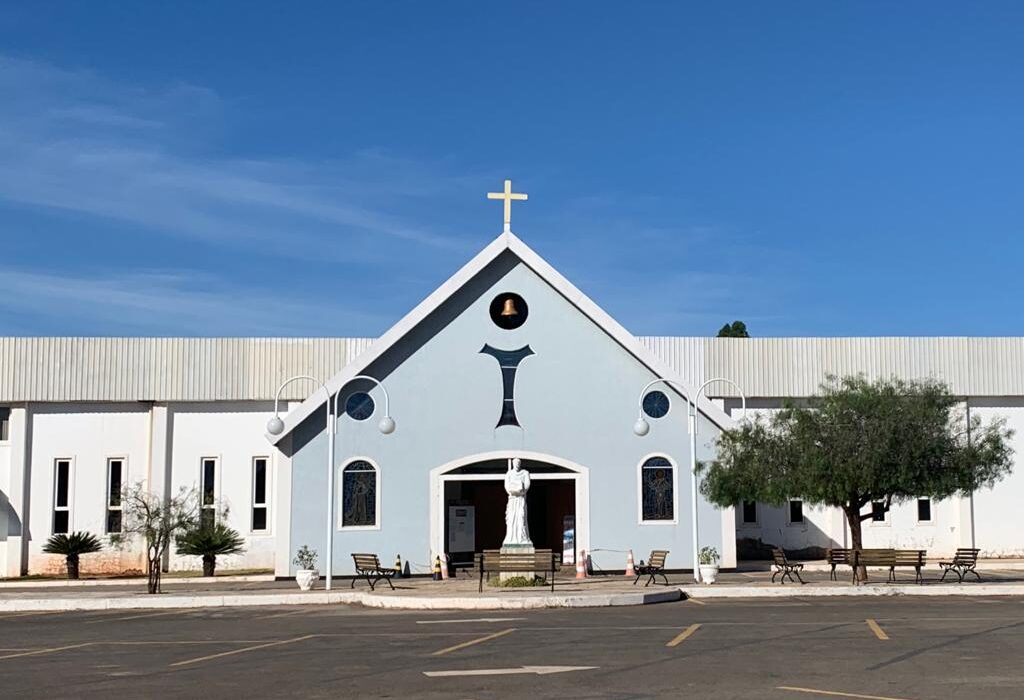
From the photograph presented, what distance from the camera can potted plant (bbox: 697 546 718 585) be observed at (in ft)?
88.0

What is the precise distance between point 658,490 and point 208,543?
1264 centimetres

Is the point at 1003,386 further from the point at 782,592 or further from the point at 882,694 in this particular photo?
the point at 882,694

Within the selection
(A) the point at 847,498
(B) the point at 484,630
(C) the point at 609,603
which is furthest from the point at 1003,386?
(B) the point at 484,630

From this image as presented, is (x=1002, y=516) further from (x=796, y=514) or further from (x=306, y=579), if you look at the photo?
(x=306, y=579)

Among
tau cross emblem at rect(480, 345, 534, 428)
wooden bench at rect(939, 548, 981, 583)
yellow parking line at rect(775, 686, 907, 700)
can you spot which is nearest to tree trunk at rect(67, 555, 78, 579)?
tau cross emblem at rect(480, 345, 534, 428)

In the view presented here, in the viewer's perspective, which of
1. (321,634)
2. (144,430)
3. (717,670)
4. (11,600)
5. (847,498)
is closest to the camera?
(717,670)

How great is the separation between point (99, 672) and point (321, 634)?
4.53 metres

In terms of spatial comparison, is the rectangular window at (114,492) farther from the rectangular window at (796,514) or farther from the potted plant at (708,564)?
the rectangular window at (796,514)

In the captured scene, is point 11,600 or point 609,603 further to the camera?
point 11,600

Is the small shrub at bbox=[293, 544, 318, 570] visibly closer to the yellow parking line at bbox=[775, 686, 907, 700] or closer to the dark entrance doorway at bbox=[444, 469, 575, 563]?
the dark entrance doorway at bbox=[444, 469, 575, 563]

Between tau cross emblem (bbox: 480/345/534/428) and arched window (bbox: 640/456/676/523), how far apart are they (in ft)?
12.5

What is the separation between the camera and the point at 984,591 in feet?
82.6

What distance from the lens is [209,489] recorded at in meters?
35.5

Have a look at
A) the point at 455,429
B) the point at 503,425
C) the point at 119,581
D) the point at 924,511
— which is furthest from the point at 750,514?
the point at 119,581
